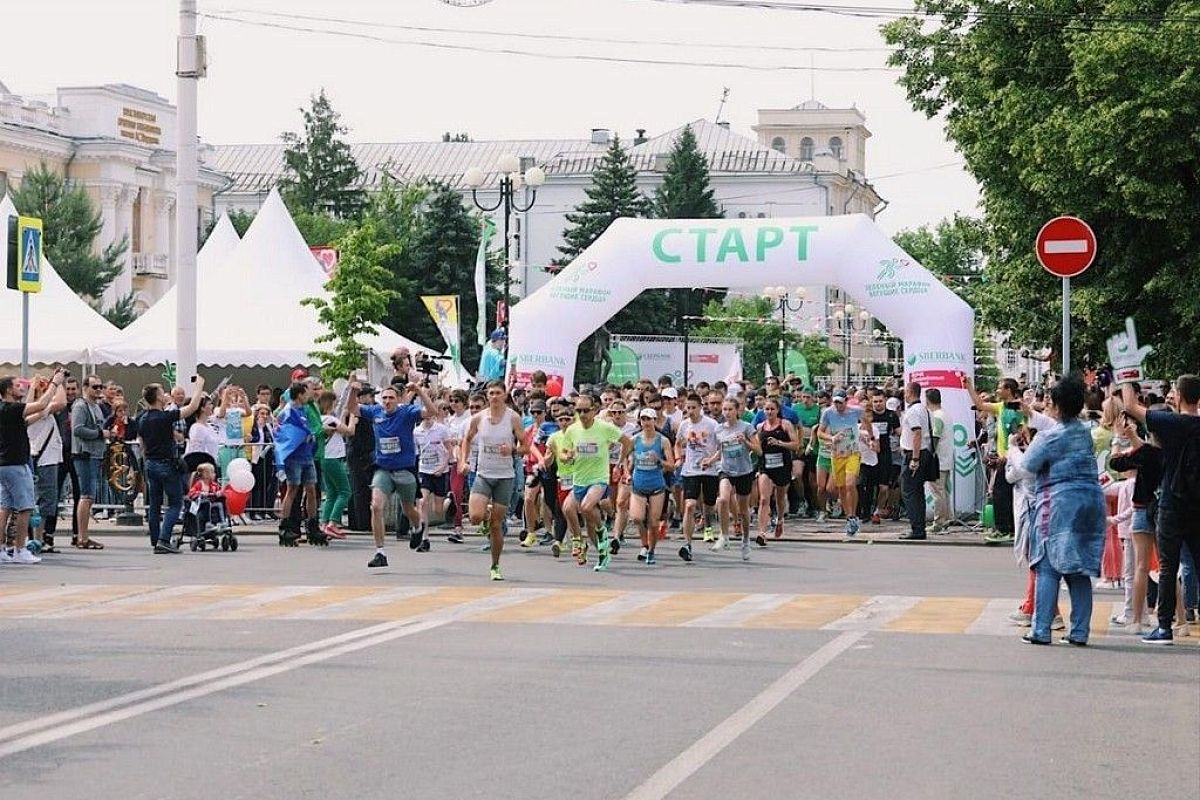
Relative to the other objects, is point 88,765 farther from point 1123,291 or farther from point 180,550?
point 1123,291

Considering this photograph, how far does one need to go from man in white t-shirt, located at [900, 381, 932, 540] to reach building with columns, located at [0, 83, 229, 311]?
59482 millimetres

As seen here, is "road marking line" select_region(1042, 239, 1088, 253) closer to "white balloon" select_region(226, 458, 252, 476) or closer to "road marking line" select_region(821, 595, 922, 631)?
"road marking line" select_region(821, 595, 922, 631)

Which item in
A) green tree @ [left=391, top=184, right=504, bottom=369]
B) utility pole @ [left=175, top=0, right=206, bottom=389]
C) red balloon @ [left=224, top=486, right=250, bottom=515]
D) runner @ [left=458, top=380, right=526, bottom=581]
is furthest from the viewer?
green tree @ [left=391, top=184, right=504, bottom=369]

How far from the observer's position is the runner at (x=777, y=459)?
78.9 feet

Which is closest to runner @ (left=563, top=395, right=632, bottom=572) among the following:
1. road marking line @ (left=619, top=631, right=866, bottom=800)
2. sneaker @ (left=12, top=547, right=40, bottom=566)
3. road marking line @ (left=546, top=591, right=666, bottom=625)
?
road marking line @ (left=546, top=591, right=666, bottom=625)

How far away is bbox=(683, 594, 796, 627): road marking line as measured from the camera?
557 inches

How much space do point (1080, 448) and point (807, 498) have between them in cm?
1534

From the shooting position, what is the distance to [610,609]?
15164 millimetres

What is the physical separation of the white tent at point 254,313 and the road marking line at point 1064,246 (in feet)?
61.9

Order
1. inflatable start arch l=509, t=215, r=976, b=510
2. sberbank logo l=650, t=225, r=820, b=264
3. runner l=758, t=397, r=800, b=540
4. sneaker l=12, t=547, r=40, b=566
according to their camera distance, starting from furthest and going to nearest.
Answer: sberbank logo l=650, t=225, r=820, b=264, inflatable start arch l=509, t=215, r=976, b=510, runner l=758, t=397, r=800, b=540, sneaker l=12, t=547, r=40, b=566

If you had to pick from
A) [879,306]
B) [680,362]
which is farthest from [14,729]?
[680,362]

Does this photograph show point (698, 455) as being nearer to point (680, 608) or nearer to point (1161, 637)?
point (680, 608)

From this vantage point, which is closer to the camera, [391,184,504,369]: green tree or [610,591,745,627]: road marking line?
[610,591,745,627]: road marking line

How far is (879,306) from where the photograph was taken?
27.7m
